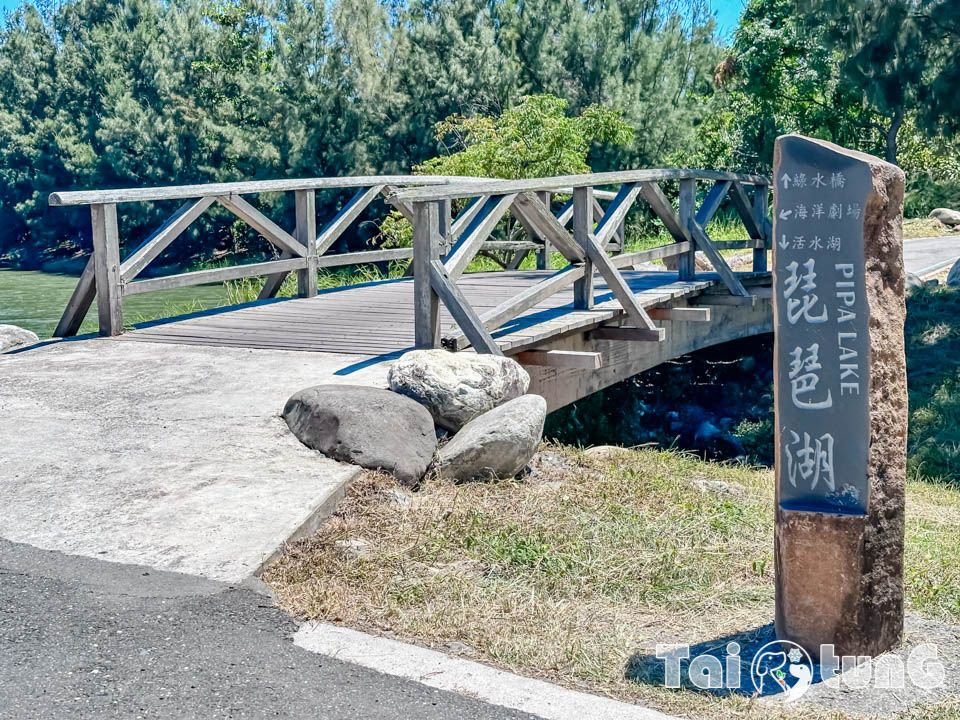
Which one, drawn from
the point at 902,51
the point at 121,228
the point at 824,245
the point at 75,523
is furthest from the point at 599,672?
the point at 121,228

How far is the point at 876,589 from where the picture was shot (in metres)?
3.80

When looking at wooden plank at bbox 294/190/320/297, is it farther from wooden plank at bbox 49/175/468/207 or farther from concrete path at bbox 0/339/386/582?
concrete path at bbox 0/339/386/582

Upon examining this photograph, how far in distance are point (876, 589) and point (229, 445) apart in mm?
3246

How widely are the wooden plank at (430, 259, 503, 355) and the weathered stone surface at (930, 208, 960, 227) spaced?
844 inches

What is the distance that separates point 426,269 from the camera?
7.08 meters

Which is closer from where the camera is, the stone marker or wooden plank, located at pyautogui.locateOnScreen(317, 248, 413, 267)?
the stone marker

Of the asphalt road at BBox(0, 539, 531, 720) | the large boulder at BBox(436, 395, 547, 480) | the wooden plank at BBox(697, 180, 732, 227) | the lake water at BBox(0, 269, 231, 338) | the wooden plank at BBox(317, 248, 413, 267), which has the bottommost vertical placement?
the lake water at BBox(0, 269, 231, 338)

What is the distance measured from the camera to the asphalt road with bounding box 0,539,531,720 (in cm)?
331

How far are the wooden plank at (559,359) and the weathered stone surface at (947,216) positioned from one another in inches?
806

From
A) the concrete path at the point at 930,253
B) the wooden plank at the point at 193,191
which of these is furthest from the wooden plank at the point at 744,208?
the concrete path at the point at 930,253

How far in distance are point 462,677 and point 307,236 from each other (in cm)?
734

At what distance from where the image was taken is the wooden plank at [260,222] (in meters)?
9.25

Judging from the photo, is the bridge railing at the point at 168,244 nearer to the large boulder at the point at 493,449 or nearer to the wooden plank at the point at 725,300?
→ the large boulder at the point at 493,449

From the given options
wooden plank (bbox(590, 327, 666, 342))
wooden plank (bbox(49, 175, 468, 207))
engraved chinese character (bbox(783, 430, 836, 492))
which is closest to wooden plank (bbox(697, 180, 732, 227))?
wooden plank (bbox(590, 327, 666, 342))
